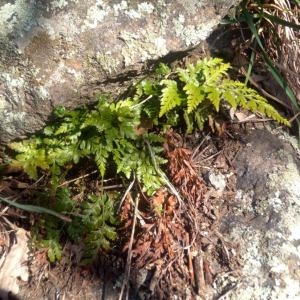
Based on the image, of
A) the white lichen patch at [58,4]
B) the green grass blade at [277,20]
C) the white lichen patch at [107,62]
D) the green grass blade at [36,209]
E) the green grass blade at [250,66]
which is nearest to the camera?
the green grass blade at [36,209]

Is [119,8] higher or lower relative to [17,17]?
lower

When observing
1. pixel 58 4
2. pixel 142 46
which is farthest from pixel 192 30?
pixel 58 4

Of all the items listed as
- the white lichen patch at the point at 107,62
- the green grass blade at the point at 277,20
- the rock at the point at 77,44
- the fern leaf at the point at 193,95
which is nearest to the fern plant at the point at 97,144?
the rock at the point at 77,44

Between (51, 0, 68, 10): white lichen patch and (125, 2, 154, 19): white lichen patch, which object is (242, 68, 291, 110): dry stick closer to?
(125, 2, 154, 19): white lichen patch

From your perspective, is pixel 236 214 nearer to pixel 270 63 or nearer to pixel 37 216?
pixel 270 63

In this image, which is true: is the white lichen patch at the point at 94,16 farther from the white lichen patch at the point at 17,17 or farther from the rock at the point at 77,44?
the white lichen patch at the point at 17,17

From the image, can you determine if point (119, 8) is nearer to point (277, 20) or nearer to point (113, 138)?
point (113, 138)
